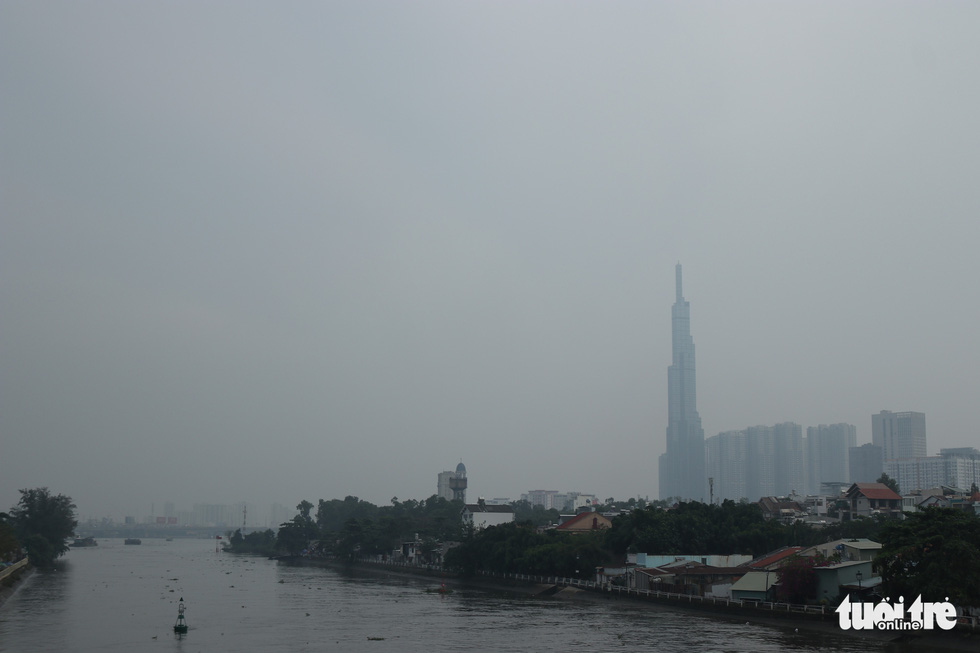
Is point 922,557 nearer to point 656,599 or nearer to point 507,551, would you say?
point 656,599

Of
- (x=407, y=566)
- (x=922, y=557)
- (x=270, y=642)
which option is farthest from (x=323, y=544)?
(x=922, y=557)

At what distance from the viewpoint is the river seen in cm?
3341

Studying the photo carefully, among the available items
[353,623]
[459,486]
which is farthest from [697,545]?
[459,486]

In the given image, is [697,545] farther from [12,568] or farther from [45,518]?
[45,518]

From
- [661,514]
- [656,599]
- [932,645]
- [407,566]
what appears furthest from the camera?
[407,566]

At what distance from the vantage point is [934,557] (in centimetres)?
3131

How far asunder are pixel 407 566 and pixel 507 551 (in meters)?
24.7

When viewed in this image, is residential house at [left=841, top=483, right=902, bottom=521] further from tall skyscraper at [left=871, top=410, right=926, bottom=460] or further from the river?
tall skyscraper at [left=871, top=410, right=926, bottom=460]

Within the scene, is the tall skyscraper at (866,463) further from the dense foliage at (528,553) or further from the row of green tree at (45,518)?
the row of green tree at (45,518)

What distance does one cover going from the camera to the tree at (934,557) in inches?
1211

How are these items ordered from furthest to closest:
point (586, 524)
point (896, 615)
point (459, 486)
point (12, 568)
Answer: point (459, 486) < point (586, 524) < point (12, 568) < point (896, 615)

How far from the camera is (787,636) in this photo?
34844 millimetres

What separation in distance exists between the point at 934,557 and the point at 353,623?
24915 millimetres

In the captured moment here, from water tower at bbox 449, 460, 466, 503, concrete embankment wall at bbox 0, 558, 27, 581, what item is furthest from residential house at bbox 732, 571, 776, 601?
water tower at bbox 449, 460, 466, 503
